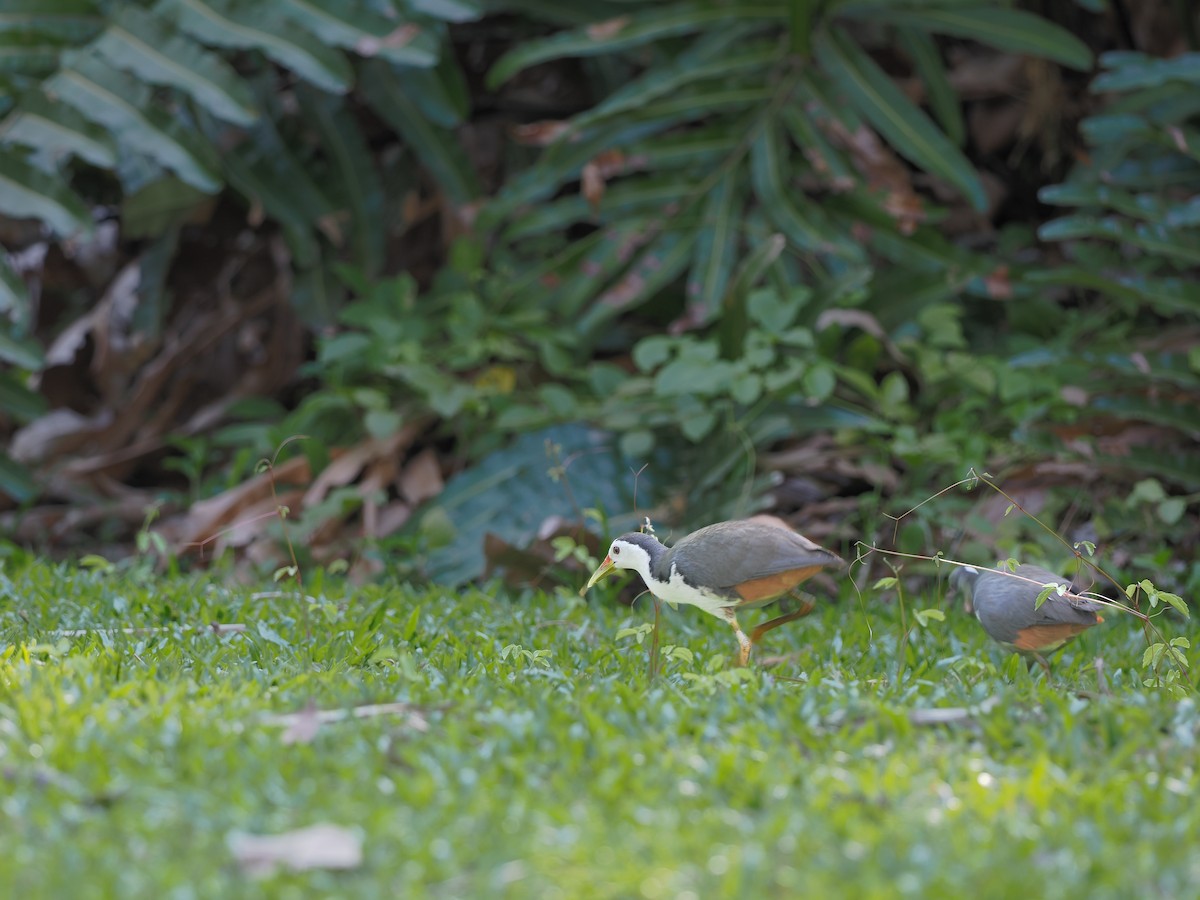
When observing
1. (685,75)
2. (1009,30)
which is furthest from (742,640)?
(1009,30)

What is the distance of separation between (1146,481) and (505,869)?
145 inches

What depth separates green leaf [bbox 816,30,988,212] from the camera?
588cm

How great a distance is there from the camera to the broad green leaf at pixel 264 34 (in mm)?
5582

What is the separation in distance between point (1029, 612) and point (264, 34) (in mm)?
3854

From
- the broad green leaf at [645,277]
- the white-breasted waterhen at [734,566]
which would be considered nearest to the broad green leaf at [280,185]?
the broad green leaf at [645,277]

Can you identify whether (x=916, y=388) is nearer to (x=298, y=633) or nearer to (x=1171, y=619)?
(x=1171, y=619)

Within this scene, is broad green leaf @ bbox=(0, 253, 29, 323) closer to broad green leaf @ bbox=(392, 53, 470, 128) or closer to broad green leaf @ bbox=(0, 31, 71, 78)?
A: broad green leaf @ bbox=(0, 31, 71, 78)

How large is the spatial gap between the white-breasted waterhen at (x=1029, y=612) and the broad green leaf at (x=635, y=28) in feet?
10.4

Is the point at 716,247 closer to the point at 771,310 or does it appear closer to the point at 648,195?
the point at 648,195

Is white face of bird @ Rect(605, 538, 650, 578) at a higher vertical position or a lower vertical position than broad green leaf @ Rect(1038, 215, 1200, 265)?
lower

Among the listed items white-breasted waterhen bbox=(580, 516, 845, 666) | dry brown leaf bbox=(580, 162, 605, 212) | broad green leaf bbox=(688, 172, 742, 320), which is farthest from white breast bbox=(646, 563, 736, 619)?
dry brown leaf bbox=(580, 162, 605, 212)

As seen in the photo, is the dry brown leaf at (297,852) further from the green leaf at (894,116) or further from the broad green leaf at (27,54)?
the green leaf at (894,116)

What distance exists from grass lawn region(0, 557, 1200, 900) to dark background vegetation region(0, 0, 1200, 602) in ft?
3.66

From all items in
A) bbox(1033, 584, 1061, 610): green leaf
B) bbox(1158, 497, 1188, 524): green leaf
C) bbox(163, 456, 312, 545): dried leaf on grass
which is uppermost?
bbox(1033, 584, 1061, 610): green leaf
